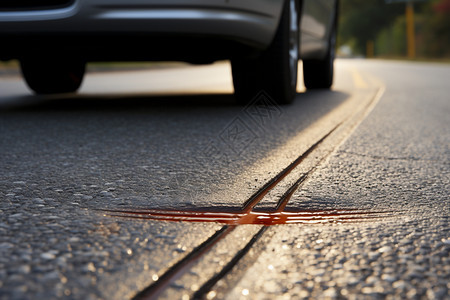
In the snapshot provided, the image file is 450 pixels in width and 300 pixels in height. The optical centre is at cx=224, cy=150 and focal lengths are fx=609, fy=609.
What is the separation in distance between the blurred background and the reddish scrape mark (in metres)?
46.0

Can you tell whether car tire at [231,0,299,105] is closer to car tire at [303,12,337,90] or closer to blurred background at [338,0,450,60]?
car tire at [303,12,337,90]

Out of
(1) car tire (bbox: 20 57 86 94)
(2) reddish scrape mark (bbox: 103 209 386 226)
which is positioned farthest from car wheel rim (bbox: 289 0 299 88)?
(2) reddish scrape mark (bbox: 103 209 386 226)

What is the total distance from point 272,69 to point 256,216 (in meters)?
2.83

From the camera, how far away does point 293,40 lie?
469 cm

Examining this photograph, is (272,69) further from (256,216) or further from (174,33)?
(256,216)

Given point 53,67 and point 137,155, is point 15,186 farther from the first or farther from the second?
point 53,67

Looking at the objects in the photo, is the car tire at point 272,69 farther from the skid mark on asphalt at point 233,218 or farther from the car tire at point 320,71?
the skid mark on asphalt at point 233,218

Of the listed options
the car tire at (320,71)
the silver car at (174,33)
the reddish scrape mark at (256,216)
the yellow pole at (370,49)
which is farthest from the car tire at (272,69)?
the yellow pole at (370,49)

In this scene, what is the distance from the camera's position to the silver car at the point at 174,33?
3.68 m

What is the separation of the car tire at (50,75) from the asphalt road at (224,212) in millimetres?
2696

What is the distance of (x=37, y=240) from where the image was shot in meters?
1.41

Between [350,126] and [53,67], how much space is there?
12.0 ft

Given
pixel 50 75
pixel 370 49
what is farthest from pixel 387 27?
pixel 50 75

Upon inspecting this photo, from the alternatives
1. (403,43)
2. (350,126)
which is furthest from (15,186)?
(403,43)
